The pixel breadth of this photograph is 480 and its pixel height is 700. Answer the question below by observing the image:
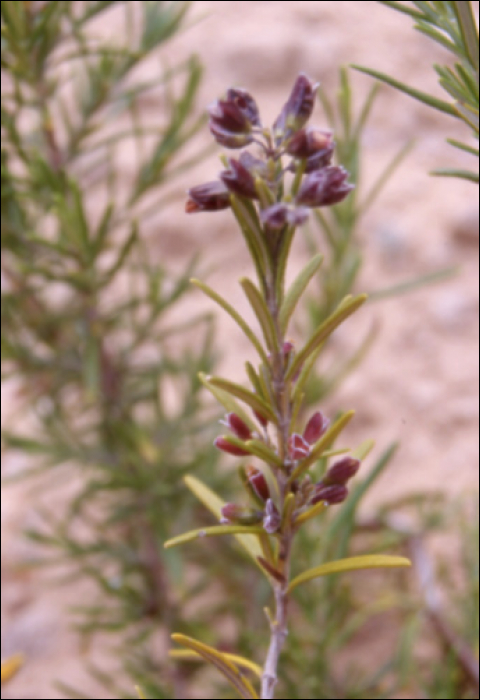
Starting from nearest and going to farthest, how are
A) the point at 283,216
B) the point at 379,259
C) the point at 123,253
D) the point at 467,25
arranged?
the point at 283,216 < the point at 467,25 < the point at 123,253 < the point at 379,259

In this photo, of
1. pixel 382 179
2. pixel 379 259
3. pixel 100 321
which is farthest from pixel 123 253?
pixel 379 259

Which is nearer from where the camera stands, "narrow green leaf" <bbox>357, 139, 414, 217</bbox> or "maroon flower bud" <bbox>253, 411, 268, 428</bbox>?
"maroon flower bud" <bbox>253, 411, 268, 428</bbox>

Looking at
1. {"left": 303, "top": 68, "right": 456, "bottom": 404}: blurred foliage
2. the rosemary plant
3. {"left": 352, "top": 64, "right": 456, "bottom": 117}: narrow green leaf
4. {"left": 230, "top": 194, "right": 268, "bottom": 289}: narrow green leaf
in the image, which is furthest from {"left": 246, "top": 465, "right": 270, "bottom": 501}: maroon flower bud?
{"left": 303, "top": 68, "right": 456, "bottom": 404}: blurred foliage

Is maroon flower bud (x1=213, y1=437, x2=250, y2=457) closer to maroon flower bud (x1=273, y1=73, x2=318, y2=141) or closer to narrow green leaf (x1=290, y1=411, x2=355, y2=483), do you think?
narrow green leaf (x1=290, y1=411, x2=355, y2=483)

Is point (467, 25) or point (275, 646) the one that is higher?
point (467, 25)

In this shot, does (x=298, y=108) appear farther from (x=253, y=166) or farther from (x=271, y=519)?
(x=271, y=519)

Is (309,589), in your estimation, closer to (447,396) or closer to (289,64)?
(447,396)

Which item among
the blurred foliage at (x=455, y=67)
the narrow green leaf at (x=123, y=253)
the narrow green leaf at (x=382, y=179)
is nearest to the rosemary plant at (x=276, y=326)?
the blurred foliage at (x=455, y=67)

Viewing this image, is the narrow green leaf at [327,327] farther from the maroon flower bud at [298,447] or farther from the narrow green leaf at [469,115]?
the narrow green leaf at [469,115]
